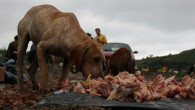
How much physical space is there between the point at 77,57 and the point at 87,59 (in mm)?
213

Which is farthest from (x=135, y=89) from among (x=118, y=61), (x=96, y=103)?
(x=118, y=61)

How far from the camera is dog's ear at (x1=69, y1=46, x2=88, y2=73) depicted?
4.97 meters

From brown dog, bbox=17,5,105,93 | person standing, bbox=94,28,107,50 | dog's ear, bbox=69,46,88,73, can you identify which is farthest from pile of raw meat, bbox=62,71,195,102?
person standing, bbox=94,28,107,50

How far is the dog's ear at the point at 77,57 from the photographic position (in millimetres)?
4974

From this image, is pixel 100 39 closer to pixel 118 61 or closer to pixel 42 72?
pixel 118 61

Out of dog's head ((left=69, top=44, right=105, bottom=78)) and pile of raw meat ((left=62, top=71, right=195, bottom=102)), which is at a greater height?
dog's head ((left=69, top=44, right=105, bottom=78))

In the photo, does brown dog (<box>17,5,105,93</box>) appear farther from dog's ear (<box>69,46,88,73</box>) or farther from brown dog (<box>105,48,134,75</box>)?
brown dog (<box>105,48,134,75</box>)

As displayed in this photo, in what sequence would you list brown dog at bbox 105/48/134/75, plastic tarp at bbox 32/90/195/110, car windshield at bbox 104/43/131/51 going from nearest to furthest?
1. plastic tarp at bbox 32/90/195/110
2. brown dog at bbox 105/48/134/75
3. car windshield at bbox 104/43/131/51

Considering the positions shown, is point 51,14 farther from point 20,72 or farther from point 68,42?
point 20,72

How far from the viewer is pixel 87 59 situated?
5.05 meters

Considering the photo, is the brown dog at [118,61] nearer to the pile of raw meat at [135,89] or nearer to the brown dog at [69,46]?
the brown dog at [69,46]

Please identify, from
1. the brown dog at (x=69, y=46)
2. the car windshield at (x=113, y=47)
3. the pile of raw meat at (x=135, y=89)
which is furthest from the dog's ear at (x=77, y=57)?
the car windshield at (x=113, y=47)

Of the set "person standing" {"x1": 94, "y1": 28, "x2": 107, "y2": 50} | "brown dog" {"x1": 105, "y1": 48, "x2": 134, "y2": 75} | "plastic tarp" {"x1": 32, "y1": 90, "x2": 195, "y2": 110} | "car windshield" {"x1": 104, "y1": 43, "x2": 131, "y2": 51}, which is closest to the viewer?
"plastic tarp" {"x1": 32, "y1": 90, "x2": 195, "y2": 110}

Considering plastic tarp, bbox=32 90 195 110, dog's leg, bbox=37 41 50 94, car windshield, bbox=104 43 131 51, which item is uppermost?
car windshield, bbox=104 43 131 51
